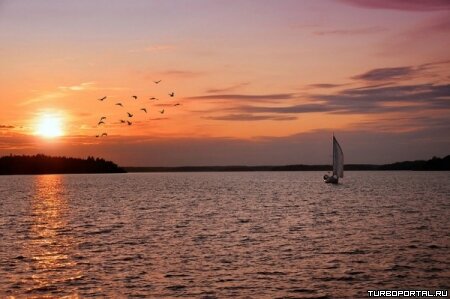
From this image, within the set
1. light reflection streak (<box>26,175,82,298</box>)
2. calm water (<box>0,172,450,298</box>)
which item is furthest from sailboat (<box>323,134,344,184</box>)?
light reflection streak (<box>26,175,82,298</box>)

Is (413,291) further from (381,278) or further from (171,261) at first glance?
(171,261)

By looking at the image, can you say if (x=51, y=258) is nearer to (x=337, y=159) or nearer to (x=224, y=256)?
(x=224, y=256)

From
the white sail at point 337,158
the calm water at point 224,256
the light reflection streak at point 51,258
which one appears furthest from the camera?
the white sail at point 337,158

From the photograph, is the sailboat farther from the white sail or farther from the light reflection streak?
the light reflection streak

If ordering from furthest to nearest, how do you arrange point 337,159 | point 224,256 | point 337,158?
point 337,159 < point 337,158 < point 224,256

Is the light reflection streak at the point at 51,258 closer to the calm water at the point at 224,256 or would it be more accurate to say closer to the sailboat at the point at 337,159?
the calm water at the point at 224,256

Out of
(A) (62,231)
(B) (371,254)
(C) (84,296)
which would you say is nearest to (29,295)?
(C) (84,296)

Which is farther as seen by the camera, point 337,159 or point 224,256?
point 337,159

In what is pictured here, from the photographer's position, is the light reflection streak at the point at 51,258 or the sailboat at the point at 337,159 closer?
the light reflection streak at the point at 51,258

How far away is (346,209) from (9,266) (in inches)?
2386

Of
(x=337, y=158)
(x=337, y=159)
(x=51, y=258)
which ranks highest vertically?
(x=337, y=158)

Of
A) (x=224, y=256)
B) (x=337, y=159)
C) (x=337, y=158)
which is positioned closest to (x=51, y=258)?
(x=224, y=256)

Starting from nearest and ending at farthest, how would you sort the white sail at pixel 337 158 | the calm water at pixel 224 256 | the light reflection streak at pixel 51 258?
1. the calm water at pixel 224 256
2. the light reflection streak at pixel 51 258
3. the white sail at pixel 337 158

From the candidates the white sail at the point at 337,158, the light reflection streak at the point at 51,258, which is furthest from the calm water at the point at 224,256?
the white sail at the point at 337,158
